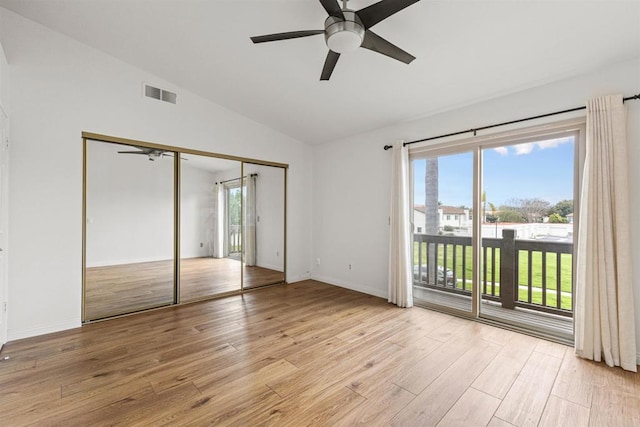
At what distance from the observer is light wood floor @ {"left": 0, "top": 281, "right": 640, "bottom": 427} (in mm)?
1793

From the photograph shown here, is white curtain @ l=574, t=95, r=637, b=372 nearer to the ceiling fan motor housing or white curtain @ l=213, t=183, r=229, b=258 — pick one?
the ceiling fan motor housing

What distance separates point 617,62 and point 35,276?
19.8ft

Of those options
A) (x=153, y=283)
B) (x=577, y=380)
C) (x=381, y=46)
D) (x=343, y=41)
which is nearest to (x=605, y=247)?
(x=577, y=380)

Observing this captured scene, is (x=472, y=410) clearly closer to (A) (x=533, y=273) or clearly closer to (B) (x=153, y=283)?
(A) (x=533, y=273)

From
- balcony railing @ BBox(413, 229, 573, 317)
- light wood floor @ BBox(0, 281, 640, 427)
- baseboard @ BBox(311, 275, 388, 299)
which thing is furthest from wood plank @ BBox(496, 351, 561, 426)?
baseboard @ BBox(311, 275, 388, 299)

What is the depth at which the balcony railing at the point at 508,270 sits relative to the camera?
2.98 metres

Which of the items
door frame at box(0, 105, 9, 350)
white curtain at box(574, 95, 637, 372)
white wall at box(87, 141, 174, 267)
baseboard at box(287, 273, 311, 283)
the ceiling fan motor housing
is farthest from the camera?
baseboard at box(287, 273, 311, 283)

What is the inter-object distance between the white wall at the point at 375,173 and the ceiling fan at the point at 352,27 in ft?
5.64

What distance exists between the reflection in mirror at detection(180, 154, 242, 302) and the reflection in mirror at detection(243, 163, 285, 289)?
20 centimetres

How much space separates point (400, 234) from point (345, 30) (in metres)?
2.68

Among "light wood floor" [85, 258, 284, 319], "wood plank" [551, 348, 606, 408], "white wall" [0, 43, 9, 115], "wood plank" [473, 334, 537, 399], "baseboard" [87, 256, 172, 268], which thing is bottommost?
"wood plank" [551, 348, 606, 408]

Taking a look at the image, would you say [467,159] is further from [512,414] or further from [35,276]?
[35,276]

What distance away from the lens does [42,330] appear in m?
2.96

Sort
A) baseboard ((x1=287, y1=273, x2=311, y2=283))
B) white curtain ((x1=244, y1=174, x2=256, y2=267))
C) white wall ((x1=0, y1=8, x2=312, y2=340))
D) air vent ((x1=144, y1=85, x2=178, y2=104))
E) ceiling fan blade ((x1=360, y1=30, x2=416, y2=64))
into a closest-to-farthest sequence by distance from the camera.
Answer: ceiling fan blade ((x1=360, y1=30, x2=416, y2=64)) → white wall ((x1=0, y1=8, x2=312, y2=340)) → air vent ((x1=144, y1=85, x2=178, y2=104)) → white curtain ((x1=244, y1=174, x2=256, y2=267)) → baseboard ((x1=287, y1=273, x2=311, y2=283))
